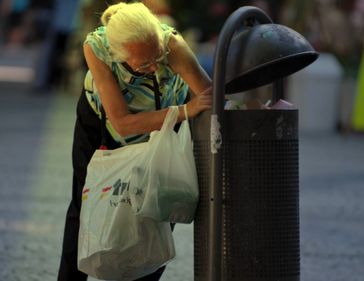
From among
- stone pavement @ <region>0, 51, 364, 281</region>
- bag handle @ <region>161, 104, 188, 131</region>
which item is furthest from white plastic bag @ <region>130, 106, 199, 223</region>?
stone pavement @ <region>0, 51, 364, 281</region>

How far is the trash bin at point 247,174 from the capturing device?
4.59 meters

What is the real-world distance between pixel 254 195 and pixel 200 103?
1.38 ft

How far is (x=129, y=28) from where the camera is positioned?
4645 mm

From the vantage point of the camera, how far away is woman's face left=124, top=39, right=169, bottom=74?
4.63 meters

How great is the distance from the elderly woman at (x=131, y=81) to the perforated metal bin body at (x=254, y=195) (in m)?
0.19

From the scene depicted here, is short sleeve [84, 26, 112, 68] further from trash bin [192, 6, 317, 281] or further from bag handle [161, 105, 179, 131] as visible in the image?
trash bin [192, 6, 317, 281]

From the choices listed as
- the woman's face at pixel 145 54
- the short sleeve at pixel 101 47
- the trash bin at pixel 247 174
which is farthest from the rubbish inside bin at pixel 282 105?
the short sleeve at pixel 101 47

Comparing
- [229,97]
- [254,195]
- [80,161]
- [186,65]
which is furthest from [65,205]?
[254,195]

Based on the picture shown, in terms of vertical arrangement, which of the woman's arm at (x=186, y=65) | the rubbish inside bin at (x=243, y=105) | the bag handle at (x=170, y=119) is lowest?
the bag handle at (x=170, y=119)

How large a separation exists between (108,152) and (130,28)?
0.54 meters

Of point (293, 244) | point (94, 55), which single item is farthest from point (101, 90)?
point (293, 244)

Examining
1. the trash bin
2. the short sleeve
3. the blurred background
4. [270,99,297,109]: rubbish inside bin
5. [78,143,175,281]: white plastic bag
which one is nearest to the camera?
the trash bin

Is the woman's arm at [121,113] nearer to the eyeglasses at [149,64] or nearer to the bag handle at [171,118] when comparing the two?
the bag handle at [171,118]

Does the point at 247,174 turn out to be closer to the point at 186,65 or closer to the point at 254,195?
the point at 254,195
